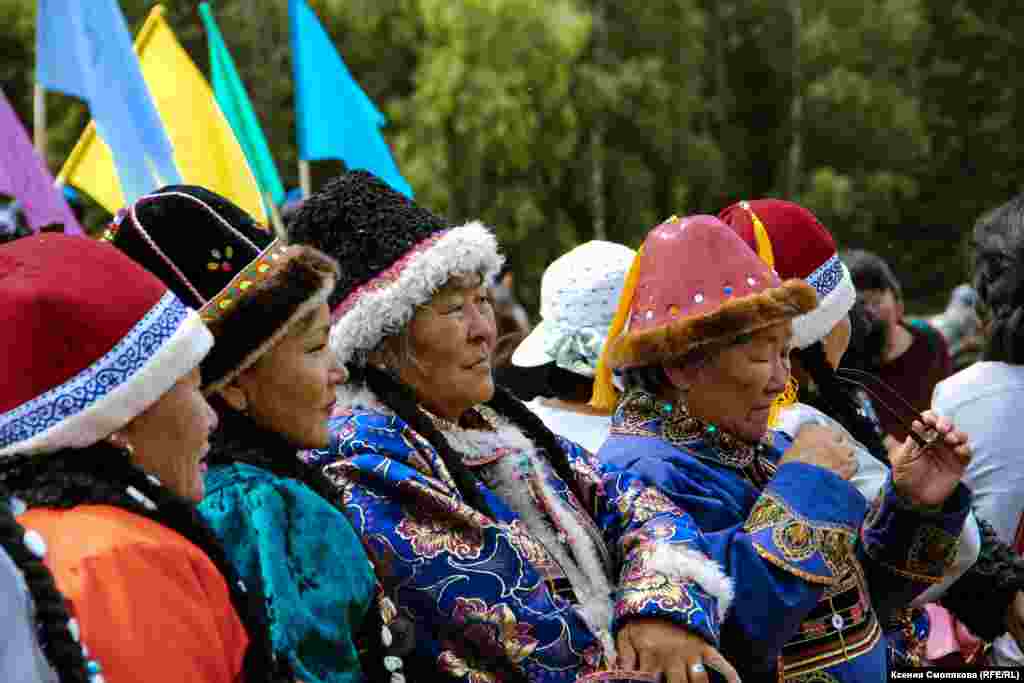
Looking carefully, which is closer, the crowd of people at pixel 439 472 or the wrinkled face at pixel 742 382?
the crowd of people at pixel 439 472

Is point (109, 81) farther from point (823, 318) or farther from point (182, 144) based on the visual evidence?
point (823, 318)

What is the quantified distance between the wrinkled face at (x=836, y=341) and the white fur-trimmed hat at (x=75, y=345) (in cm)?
206

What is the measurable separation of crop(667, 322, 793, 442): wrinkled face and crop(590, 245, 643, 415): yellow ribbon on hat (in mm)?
189

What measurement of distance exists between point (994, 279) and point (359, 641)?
233 centimetres

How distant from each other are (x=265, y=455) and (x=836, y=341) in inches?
71.5

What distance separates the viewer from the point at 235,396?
2.43 m

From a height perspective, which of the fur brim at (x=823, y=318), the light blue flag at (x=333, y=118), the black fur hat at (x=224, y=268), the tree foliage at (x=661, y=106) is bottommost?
the tree foliage at (x=661, y=106)

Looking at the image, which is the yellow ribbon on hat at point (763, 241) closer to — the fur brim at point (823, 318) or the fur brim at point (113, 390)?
the fur brim at point (823, 318)

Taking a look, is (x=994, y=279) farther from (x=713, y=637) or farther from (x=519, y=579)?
(x=519, y=579)

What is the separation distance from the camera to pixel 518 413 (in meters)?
2.97

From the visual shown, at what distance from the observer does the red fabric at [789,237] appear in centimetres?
355

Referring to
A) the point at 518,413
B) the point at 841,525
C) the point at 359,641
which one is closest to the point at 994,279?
the point at 841,525

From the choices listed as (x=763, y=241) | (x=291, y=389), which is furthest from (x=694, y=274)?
(x=291, y=389)

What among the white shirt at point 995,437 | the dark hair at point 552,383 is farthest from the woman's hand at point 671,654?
the dark hair at point 552,383
